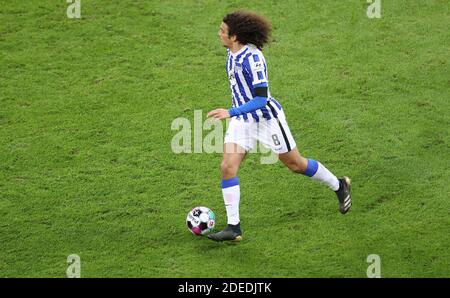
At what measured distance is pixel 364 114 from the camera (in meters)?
9.40

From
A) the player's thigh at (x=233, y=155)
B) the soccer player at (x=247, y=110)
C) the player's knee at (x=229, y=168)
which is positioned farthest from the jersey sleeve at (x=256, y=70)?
the player's knee at (x=229, y=168)

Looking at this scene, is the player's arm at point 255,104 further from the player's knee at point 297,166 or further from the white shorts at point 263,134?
the player's knee at point 297,166

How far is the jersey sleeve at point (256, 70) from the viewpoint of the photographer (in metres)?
7.21

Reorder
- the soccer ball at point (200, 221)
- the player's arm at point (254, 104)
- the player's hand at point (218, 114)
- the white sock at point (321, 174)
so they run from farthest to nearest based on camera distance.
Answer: the white sock at point (321, 174)
the soccer ball at point (200, 221)
the player's arm at point (254, 104)
the player's hand at point (218, 114)

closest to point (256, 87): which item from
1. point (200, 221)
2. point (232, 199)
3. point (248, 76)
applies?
point (248, 76)

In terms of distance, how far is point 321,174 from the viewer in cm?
772

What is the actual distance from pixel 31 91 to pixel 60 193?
7.14 feet

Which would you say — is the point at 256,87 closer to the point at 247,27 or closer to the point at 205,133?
the point at 247,27

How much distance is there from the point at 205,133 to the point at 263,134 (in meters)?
1.86

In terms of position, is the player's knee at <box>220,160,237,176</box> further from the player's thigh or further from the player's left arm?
the player's left arm

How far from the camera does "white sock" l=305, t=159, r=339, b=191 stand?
7684 millimetres

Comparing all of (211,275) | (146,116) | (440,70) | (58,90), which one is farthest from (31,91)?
(440,70)

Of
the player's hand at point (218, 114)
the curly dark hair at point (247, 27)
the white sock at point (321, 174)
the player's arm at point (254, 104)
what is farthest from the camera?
the white sock at point (321, 174)

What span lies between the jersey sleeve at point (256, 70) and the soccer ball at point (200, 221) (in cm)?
126
